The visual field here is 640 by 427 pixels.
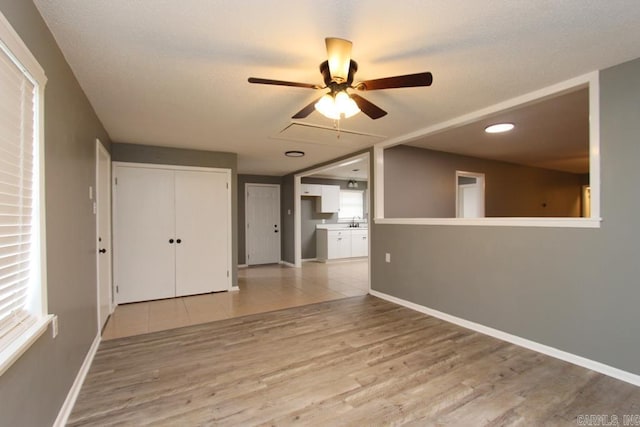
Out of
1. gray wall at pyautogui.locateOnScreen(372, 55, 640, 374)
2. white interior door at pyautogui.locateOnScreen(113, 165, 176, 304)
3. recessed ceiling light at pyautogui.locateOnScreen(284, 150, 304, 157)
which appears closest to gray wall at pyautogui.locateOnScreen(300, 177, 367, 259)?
recessed ceiling light at pyautogui.locateOnScreen(284, 150, 304, 157)

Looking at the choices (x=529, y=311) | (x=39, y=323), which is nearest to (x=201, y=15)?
(x=39, y=323)

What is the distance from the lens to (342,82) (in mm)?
1854

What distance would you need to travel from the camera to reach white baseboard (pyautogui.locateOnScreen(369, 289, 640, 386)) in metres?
2.09

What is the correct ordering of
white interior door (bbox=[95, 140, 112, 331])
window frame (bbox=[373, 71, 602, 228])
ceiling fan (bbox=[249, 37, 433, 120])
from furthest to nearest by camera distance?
1. white interior door (bbox=[95, 140, 112, 331])
2. window frame (bbox=[373, 71, 602, 228])
3. ceiling fan (bbox=[249, 37, 433, 120])

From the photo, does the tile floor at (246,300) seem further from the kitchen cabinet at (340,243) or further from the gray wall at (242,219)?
the kitchen cabinet at (340,243)

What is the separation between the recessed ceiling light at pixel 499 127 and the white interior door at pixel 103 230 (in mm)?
4404

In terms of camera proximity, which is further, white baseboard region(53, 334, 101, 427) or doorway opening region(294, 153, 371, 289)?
doorway opening region(294, 153, 371, 289)

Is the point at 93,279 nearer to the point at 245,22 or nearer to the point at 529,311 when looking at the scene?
the point at 245,22

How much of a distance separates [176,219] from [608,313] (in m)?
4.82

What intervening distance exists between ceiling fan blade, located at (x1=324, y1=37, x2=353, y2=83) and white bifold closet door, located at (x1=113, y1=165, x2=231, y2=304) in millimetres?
3336

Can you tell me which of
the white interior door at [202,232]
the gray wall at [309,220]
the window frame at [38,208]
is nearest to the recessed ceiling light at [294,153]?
the white interior door at [202,232]

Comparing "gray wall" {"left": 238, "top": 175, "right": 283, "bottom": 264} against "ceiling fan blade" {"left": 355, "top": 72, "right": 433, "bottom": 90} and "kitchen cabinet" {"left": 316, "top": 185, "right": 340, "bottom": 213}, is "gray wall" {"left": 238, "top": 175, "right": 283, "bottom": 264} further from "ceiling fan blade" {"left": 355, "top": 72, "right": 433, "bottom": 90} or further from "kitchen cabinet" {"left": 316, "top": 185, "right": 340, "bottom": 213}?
"ceiling fan blade" {"left": 355, "top": 72, "right": 433, "bottom": 90}

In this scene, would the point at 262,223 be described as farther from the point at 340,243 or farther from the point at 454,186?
the point at 454,186

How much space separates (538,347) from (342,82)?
274 centimetres
